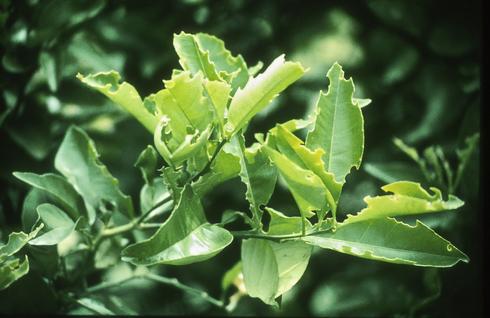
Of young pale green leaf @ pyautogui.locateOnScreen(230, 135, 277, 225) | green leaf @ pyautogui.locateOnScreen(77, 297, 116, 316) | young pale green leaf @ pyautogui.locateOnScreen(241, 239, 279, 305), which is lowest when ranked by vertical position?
green leaf @ pyautogui.locateOnScreen(77, 297, 116, 316)

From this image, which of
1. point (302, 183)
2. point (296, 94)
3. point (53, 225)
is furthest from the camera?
point (296, 94)

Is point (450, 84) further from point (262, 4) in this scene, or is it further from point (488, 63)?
point (262, 4)

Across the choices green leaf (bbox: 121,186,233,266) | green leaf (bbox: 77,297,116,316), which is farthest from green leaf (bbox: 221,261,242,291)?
green leaf (bbox: 121,186,233,266)

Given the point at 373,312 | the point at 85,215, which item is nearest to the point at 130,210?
the point at 85,215

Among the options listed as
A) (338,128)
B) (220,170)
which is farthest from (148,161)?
(338,128)

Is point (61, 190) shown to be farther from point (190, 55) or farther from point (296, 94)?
point (296, 94)

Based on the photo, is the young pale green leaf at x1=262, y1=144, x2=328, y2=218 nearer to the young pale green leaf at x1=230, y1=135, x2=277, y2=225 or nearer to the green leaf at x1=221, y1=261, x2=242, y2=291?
the young pale green leaf at x1=230, y1=135, x2=277, y2=225

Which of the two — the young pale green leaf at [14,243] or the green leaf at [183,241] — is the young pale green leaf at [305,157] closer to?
the green leaf at [183,241]
